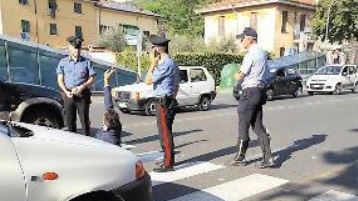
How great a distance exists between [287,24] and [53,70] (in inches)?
1186

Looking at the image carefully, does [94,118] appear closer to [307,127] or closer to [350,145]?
[307,127]

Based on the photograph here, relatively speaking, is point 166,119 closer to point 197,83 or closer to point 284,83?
point 197,83

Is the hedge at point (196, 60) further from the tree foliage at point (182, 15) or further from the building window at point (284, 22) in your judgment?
the tree foliage at point (182, 15)

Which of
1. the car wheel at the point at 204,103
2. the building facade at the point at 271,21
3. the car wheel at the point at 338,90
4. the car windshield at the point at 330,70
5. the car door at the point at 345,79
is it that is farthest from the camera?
the building facade at the point at 271,21

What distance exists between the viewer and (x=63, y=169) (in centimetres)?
333

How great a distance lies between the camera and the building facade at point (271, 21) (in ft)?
152

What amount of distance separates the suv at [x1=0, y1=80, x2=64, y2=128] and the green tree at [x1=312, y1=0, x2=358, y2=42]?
34977mm

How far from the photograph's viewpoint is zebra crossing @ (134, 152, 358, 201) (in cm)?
563

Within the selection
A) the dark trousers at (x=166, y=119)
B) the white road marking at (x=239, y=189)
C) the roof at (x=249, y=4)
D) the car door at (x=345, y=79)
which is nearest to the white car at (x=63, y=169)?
the white road marking at (x=239, y=189)

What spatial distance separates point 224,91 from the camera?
90.1 feet

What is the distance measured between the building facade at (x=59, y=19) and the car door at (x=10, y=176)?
37.9 m

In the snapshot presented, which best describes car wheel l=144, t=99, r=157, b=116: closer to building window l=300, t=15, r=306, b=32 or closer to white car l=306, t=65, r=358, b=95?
white car l=306, t=65, r=358, b=95

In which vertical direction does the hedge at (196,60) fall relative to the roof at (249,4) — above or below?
below

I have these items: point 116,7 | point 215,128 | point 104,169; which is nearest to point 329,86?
point 215,128
